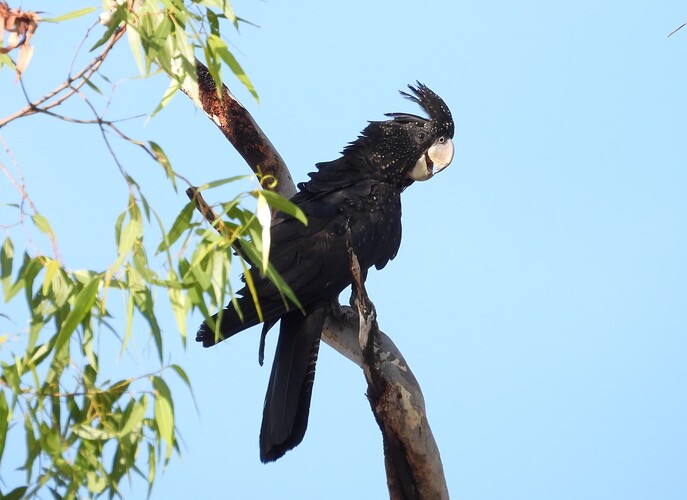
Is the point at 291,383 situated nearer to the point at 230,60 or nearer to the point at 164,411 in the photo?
the point at 164,411

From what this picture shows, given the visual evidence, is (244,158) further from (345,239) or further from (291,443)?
(291,443)

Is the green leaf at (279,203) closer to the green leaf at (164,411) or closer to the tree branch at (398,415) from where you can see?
the green leaf at (164,411)

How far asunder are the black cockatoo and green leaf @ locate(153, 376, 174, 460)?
924 millimetres

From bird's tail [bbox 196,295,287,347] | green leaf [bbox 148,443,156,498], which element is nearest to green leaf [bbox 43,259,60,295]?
green leaf [bbox 148,443,156,498]

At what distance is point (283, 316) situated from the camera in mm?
3545

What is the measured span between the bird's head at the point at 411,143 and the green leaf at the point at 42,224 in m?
2.14

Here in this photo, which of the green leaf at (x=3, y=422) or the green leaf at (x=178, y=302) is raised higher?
the green leaf at (x=178, y=302)

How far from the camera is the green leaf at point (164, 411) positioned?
2.04 meters

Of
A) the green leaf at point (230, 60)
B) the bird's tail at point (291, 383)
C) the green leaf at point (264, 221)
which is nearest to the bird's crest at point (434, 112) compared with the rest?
the bird's tail at point (291, 383)

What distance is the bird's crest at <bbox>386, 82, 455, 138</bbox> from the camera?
4250 millimetres

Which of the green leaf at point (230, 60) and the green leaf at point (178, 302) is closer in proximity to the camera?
the green leaf at point (178, 302)

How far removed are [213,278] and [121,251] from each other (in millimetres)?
215

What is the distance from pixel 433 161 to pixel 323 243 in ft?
3.15

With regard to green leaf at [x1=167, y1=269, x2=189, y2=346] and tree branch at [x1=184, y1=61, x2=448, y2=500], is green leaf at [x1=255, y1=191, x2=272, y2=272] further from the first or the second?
tree branch at [x1=184, y1=61, x2=448, y2=500]
